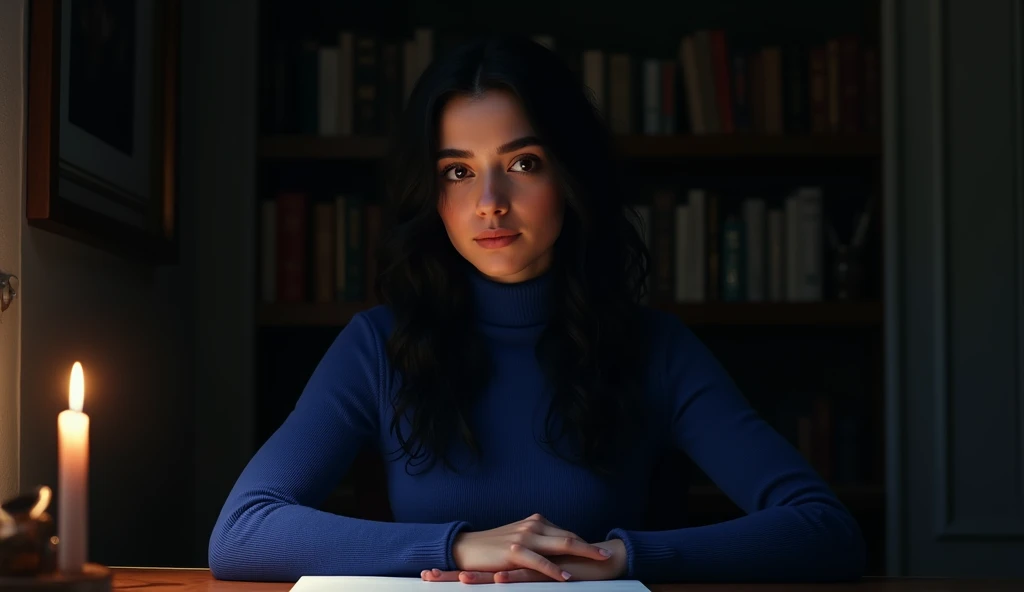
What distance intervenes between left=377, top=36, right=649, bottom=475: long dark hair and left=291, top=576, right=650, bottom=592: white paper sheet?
1.22 feet

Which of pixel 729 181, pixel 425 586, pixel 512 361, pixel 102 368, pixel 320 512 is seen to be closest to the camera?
pixel 425 586

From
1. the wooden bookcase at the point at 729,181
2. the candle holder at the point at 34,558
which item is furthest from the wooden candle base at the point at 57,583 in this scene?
the wooden bookcase at the point at 729,181

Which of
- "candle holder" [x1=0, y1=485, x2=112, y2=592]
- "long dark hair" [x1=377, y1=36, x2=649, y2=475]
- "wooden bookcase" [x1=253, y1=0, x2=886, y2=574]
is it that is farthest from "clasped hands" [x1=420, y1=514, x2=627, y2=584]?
"wooden bookcase" [x1=253, y1=0, x2=886, y2=574]

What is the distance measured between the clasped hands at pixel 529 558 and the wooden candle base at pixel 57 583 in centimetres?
41

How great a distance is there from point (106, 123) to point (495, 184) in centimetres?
62

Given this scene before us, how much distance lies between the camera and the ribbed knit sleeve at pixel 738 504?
1.06m

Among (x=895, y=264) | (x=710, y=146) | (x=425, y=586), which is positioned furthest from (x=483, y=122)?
(x=895, y=264)

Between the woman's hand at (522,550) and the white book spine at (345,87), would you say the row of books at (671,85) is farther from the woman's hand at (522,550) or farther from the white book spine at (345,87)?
the woman's hand at (522,550)

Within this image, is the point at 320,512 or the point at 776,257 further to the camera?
the point at 776,257

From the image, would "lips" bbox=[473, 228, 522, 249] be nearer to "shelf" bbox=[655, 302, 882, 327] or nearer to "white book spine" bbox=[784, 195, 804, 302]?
"shelf" bbox=[655, 302, 882, 327]

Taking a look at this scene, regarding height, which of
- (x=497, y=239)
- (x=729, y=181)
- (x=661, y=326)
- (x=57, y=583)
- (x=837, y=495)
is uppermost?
(x=729, y=181)

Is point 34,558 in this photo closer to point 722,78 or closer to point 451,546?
point 451,546

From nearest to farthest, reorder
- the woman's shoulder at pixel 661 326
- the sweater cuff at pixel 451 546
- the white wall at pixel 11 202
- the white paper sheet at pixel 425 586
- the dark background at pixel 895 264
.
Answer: the white paper sheet at pixel 425 586 → the sweater cuff at pixel 451 546 → the white wall at pixel 11 202 → the woman's shoulder at pixel 661 326 → the dark background at pixel 895 264

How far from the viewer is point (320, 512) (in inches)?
44.3
